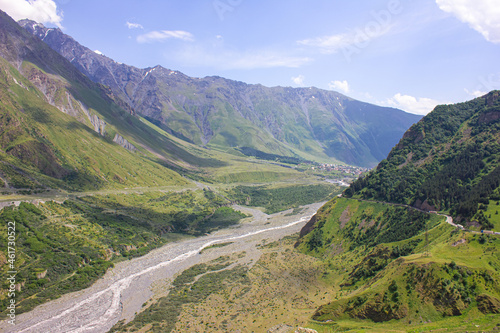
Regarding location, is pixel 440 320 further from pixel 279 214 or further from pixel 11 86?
Result: pixel 11 86

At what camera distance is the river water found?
179ft

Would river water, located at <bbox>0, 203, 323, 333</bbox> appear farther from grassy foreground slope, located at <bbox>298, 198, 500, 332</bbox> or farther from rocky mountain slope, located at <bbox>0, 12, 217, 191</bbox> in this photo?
rocky mountain slope, located at <bbox>0, 12, 217, 191</bbox>

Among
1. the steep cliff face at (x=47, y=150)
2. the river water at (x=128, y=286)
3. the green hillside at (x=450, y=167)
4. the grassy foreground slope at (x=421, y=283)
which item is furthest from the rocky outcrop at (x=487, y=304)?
the steep cliff face at (x=47, y=150)

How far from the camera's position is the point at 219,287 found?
6462 centimetres

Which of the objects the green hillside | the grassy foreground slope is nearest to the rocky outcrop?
the grassy foreground slope

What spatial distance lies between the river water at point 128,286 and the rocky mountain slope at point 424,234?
89.9 feet

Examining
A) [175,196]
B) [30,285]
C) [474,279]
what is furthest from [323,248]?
[175,196]

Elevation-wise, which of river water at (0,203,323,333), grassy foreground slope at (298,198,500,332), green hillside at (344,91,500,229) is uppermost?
green hillside at (344,91,500,229)

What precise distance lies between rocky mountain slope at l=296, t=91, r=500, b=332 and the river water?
89.9 feet

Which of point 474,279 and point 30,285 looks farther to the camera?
point 30,285

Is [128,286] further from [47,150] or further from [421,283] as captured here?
[47,150]

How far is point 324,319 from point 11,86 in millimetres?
198772

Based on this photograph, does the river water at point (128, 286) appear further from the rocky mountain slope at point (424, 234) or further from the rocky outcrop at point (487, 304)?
the rocky outcrop at point (487, 304)

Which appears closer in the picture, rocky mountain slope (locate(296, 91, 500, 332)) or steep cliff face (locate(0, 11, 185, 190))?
rocky mountain slope (locate(296, 91, 500, 332))
